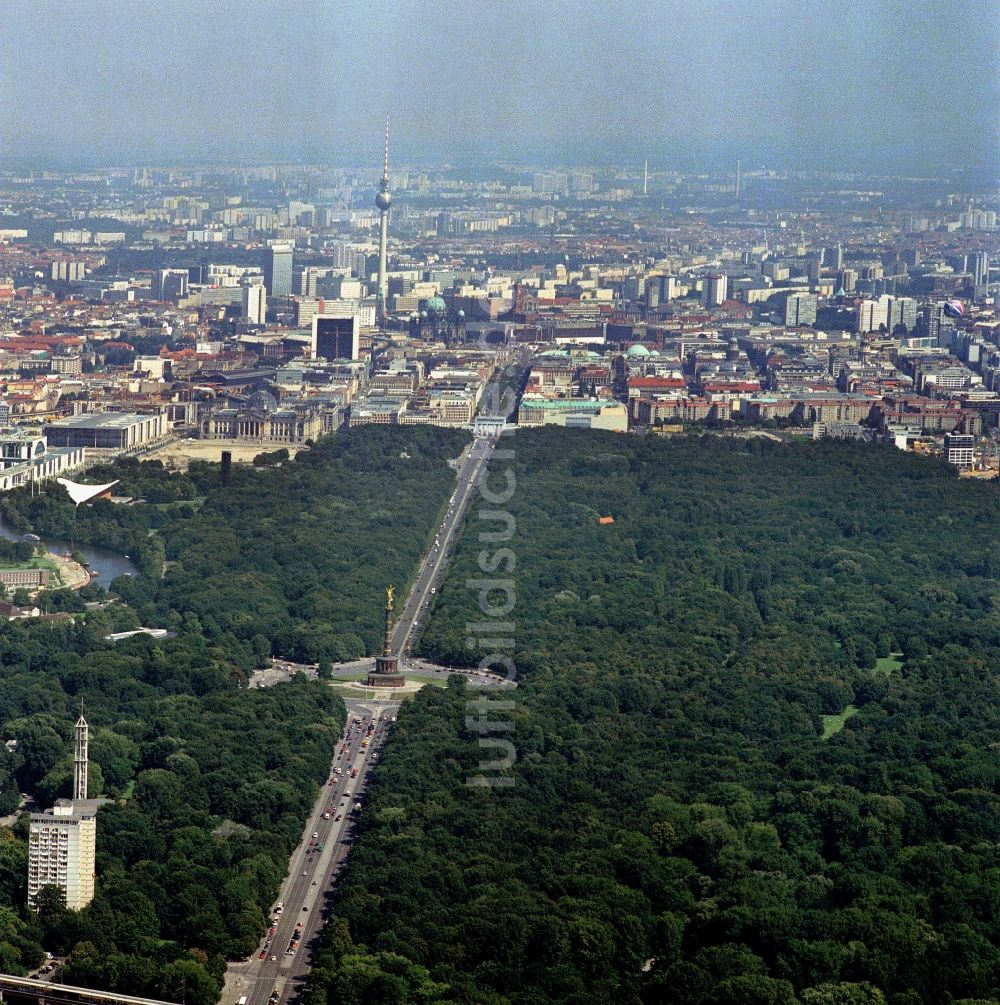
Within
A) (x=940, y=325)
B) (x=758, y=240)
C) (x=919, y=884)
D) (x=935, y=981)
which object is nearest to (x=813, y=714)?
(x=919, y=884)

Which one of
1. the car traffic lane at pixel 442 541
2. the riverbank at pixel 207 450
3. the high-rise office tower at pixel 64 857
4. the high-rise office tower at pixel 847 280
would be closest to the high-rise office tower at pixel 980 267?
the high-rise office tower at pixel 847 280

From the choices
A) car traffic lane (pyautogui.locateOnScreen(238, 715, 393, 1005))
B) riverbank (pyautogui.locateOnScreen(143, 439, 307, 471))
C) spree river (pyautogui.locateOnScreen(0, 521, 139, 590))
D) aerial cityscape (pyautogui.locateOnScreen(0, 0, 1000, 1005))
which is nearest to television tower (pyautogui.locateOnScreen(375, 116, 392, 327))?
aerial cityscape (pyautogui.locateOnScreen(0, 0, 1000, 1005))

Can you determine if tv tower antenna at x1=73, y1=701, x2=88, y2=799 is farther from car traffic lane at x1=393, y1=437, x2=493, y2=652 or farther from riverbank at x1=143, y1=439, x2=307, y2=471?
riverbank at x1=143, y1=439, x2=307, y2=471

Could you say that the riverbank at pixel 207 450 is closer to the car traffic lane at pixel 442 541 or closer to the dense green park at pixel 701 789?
the car traffic lane at pixel 442 541

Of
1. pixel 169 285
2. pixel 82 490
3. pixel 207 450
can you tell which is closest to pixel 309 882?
pixel 82 490

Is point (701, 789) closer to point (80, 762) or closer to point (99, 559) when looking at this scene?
point (80, 762)

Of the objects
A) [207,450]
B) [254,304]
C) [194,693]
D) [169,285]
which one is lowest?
[169,285]
